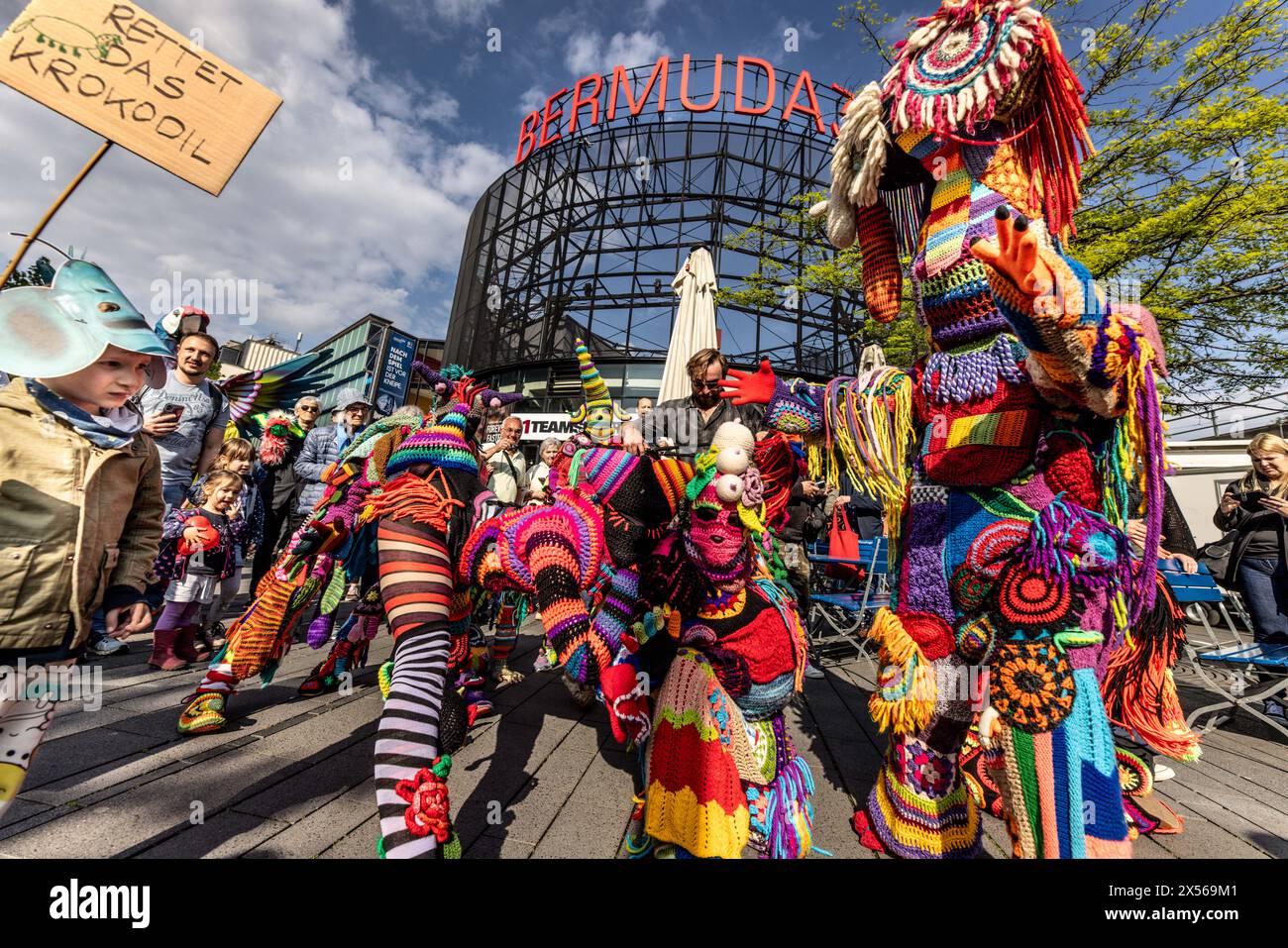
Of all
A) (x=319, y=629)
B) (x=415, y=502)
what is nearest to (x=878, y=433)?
(x=415, y=502)

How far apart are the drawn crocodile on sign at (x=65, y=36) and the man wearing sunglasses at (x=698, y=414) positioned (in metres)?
3.03

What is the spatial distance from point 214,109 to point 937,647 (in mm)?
4157

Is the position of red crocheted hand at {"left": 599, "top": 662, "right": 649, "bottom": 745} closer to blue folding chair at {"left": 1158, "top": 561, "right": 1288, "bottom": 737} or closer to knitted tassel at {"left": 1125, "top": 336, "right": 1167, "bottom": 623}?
knitted tassel at {"left": 1125, "top": 336, "right": 1167, "bottom": 623}

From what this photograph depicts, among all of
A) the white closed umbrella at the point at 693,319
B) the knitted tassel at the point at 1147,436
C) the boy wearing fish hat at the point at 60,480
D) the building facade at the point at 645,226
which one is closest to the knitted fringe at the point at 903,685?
the knitted tassel at the point at 1147,436

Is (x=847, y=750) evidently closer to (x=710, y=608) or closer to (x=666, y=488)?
(x=710, y=608)

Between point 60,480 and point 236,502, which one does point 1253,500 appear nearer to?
point 60,480

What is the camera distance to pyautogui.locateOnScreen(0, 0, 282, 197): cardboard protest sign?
2373 mm

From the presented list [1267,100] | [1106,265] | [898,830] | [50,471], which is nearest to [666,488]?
[898,830]

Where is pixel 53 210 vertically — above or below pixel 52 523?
above

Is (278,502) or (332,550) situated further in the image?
(278,502)

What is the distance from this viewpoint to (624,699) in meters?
1.72

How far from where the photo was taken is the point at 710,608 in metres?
1.78

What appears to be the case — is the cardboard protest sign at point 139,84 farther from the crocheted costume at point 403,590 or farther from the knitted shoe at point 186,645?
the knitted shoe at point 186,645

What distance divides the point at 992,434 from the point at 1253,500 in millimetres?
5188
